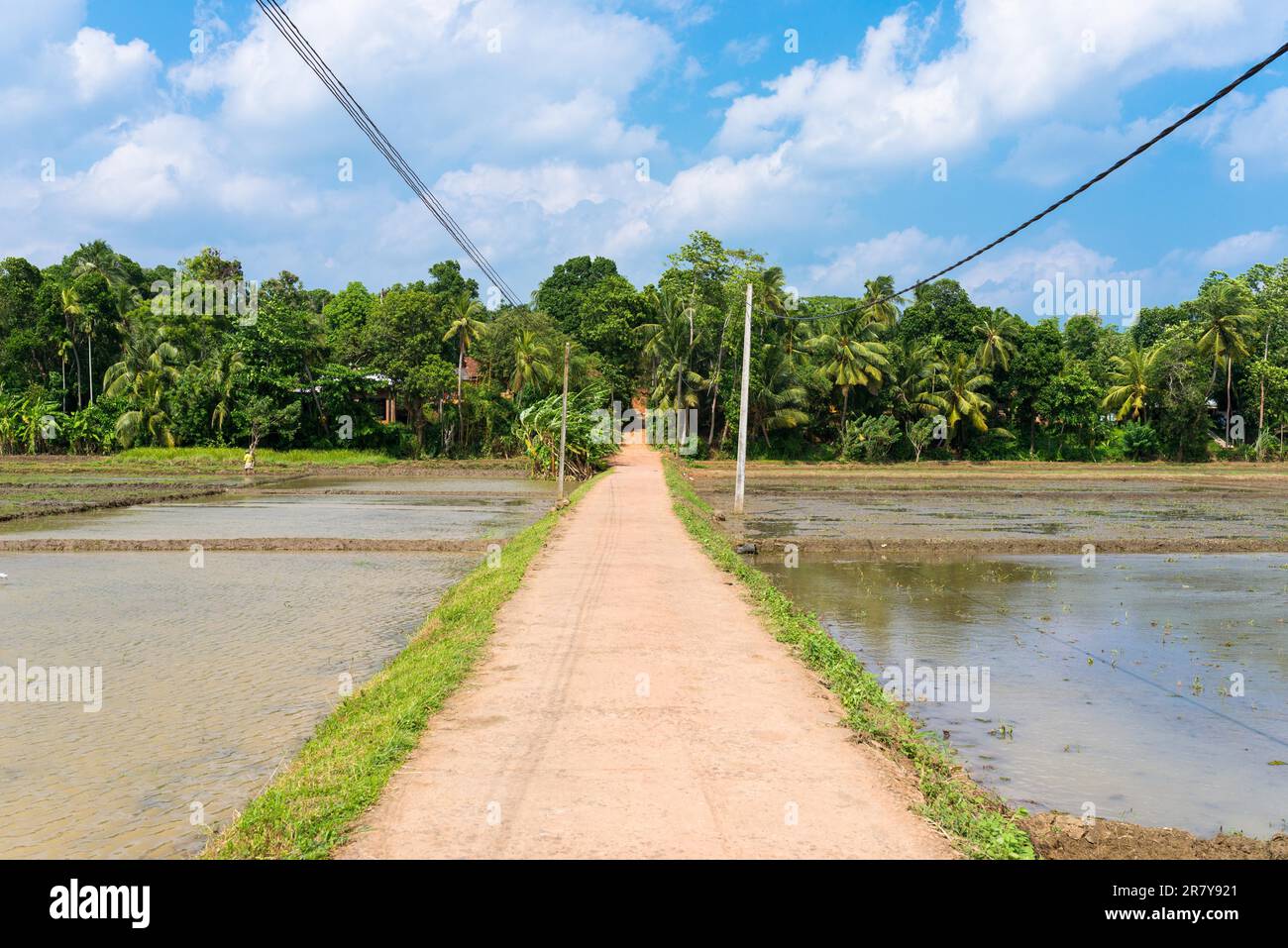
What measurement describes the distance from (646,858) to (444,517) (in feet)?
65.7

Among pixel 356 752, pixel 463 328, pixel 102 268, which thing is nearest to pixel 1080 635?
pixel 356 752

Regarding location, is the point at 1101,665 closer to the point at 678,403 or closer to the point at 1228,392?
the point at 678,403

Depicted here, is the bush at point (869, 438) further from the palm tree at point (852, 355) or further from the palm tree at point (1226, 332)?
the palm tree at point (1226, 332)

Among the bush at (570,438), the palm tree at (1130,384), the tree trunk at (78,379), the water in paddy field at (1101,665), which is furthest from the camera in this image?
the palm tree at (1130,384)

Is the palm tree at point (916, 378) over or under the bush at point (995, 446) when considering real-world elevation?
over

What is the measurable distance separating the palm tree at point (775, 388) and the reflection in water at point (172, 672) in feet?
91.5

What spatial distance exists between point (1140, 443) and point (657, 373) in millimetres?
25997

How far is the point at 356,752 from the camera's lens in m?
5.62

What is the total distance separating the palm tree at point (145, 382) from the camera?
43.4 meters

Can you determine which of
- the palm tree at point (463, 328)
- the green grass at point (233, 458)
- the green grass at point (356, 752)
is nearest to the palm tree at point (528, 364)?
the palm tree at point (463, 328)

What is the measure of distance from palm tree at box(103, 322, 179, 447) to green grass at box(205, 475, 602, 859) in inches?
1554
